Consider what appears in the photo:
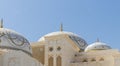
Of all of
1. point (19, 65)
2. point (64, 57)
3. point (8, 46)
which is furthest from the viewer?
point (64, 57)

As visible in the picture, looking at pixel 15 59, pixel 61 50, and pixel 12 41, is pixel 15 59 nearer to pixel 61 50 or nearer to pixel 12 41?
pixel 12 41

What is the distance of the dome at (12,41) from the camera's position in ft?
93.3

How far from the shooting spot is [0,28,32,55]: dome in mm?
28425

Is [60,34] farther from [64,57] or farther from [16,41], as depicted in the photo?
[16,41]

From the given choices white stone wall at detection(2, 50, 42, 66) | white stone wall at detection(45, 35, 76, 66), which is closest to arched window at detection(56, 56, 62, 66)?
white stone wall at detection(45, 35, 76, 66)

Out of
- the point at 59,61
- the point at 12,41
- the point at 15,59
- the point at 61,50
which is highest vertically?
the point at 12,41

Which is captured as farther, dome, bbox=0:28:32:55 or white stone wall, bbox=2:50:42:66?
dome, bbox=0:28:32:55

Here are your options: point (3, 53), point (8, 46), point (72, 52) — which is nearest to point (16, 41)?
point (8, 46)

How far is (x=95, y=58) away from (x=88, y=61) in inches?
24.4

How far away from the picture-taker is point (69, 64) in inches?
1220

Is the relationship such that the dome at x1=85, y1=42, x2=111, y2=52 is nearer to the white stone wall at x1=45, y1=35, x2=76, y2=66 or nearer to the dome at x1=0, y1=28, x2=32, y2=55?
A: the white stone wall at x1=45, y1=35, x2=76, y2=66

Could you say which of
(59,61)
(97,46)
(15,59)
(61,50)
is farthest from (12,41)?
(97,46)

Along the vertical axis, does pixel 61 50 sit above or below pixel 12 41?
below

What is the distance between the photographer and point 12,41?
28.8 metres
